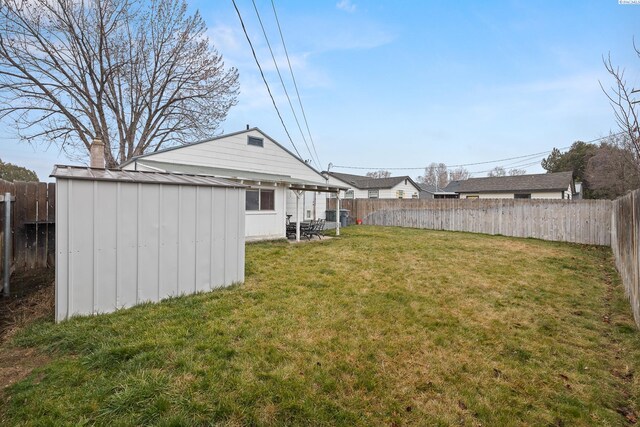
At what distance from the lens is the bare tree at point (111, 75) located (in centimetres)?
1349

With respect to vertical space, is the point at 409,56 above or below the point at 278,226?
above

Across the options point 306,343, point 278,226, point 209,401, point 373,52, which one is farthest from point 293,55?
point 209,401

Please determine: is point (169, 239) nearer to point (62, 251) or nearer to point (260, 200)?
point (62, 251)

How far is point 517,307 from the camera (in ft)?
16.5

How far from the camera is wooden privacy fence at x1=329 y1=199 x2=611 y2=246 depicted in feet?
38.8

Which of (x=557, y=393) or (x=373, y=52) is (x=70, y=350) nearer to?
(x=557, y=393)

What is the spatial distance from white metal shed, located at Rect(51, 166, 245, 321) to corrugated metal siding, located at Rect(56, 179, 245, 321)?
1 cm

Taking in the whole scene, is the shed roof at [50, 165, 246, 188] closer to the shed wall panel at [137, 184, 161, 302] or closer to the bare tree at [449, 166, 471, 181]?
the shed wall panel at [137, 184, 161, 302]

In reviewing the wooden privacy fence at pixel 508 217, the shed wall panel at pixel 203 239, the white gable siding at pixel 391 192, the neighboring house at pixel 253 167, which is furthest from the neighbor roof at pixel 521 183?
the shed wall panel at pixel 203 239

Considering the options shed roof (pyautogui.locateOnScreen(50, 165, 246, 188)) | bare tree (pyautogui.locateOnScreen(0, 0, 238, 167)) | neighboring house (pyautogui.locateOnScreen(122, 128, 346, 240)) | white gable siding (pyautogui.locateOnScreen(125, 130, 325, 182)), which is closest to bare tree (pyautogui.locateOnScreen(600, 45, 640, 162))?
shed roof (pyautogui.locateOnScreen(50, 165, 246, 188))

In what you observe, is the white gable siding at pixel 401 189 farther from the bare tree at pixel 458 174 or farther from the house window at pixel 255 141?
the bare tree at pixel 458 174

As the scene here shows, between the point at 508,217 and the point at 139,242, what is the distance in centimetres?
1550

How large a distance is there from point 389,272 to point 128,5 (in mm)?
17480

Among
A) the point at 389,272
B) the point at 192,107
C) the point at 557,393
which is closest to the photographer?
the point at 557,393
